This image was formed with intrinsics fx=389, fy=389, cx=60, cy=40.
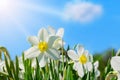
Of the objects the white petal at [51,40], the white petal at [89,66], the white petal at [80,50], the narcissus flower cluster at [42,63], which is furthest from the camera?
the white petal at [80,50]

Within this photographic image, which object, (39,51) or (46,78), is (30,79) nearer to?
(46,78)

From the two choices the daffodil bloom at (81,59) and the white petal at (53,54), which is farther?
the daffodil bloom at (81,59)

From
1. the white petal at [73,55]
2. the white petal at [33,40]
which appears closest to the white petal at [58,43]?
the white petal at [33,40]

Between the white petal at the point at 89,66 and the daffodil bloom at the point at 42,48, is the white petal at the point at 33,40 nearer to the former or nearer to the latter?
the daffodil bloom at the point at 42,48

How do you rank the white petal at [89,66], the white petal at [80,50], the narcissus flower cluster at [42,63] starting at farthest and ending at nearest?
the white petal at [80,50]
the white petal at [89,66]
the narcissus flower cluster at [42,63]

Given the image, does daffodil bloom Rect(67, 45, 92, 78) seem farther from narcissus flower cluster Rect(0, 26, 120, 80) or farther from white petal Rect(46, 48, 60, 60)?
white petal Rect(46, 48, 60, 60)

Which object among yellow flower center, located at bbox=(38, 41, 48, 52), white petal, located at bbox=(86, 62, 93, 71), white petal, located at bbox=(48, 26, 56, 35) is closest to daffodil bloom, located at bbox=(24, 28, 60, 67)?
yellow flower center, located at bbox=(38, 41, 48, 52)
